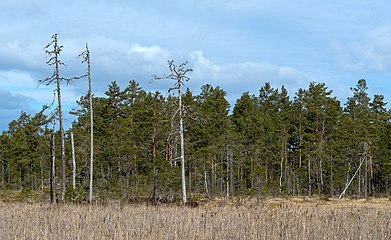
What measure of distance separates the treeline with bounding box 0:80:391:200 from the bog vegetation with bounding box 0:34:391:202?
129 millimetres

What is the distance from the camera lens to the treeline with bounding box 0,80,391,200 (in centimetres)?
3909

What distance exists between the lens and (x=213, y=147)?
4122 centimetres

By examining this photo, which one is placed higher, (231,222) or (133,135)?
(133,135)

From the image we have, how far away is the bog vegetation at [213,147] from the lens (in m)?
39.0

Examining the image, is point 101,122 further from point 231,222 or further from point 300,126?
point 231,222

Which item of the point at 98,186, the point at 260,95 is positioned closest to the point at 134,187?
the point at 98,186

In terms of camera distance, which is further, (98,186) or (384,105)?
(384,105)

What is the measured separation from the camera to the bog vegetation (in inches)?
1534

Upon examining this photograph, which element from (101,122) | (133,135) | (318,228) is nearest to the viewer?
(318,228)

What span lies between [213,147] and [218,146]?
238cm

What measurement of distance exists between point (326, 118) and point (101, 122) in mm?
25790

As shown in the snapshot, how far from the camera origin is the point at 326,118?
→ 5262 cm

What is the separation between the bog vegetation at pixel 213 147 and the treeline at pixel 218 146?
5.1 inches

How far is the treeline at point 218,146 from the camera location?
39094mm
